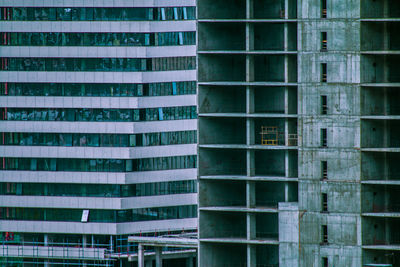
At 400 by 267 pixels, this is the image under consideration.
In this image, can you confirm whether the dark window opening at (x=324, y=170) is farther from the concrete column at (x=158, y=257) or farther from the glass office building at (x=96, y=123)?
the glass office building at (x=96, y=123)

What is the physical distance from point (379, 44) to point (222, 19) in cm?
1732

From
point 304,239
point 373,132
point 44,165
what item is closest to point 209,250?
point 304,239

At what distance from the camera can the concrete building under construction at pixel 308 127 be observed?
13350cm

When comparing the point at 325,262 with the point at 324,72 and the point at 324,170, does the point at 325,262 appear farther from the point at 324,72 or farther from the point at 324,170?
the point at 324,72

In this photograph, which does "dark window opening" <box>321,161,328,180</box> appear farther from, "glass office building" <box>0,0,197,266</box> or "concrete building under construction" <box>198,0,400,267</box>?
"glass office building" <box>0,0,197,266</box>

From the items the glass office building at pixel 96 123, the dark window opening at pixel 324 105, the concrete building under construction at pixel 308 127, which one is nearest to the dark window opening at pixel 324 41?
the concrete building under construction at pixel 308 127

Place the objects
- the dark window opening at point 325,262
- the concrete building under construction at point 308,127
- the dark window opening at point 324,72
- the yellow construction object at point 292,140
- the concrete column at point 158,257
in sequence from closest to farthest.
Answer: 1. the concrete building under construction at point 308,127
2. the dark window opening at point 324,72
3. the dark window opening at point 325,262
4. the yellow construction object at point 292,140
5. the concrete column at point 158,257

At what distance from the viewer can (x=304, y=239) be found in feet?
445

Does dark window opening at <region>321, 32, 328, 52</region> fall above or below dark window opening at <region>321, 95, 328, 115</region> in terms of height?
above

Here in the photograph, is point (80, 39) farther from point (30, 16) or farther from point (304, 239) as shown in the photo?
point (304, 239)

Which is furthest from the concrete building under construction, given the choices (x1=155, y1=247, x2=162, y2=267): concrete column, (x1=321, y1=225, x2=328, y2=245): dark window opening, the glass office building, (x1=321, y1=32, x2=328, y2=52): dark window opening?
the glass office building

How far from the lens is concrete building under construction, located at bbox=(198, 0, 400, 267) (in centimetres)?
13350

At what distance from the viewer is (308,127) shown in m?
135

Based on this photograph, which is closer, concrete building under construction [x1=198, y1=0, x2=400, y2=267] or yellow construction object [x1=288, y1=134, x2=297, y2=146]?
concrete building under construction [x1=198, y1=0, x2=400, y2=267]
